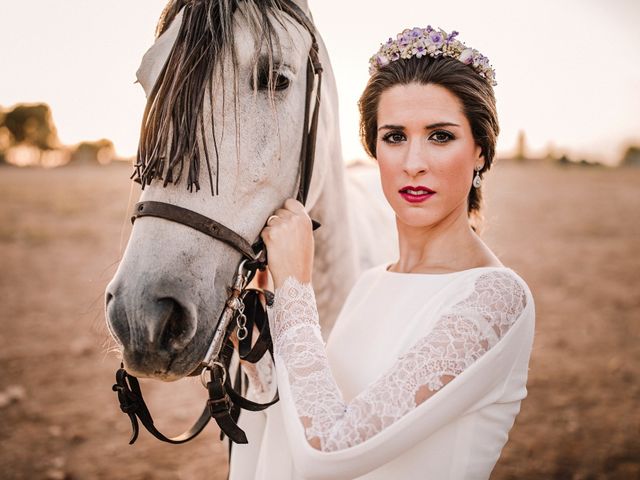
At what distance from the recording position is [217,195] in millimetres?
1387

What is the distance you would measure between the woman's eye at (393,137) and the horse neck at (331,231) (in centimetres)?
42

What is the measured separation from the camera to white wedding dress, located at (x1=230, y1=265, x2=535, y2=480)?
1174 mm

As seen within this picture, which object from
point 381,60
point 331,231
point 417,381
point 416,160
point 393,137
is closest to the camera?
point 417,381

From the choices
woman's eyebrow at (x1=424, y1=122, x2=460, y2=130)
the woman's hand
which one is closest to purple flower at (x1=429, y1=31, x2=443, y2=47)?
woman's eyebrow at (x1=424, y1=122, x2=460, y2=130)

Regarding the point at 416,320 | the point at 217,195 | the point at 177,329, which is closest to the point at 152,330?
the point at 177,329

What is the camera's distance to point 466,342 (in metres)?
1.23

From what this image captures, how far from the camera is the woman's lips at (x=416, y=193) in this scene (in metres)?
1.57

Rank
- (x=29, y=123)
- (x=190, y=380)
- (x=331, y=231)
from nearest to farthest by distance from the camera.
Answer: (x=331, y=231)
(x=190, y=380)
(x=29, y=123)

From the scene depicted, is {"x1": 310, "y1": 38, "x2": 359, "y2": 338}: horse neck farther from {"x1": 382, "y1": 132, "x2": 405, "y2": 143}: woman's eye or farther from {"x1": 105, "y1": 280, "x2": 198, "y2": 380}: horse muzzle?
{"x1": 105, "y1": 280, "x2": 198, "y2": 380}: horse muzzle

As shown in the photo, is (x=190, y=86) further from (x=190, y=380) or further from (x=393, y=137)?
(x=190, y=380)

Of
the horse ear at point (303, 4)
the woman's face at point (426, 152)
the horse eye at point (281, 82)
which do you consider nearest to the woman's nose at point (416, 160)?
the woman's face at point (426, 152)

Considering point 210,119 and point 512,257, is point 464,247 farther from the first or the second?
point 512,257

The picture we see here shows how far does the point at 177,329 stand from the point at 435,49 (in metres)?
1.24

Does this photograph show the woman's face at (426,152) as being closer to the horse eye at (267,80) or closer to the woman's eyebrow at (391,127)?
the woman's eyebrow at (391,127)
